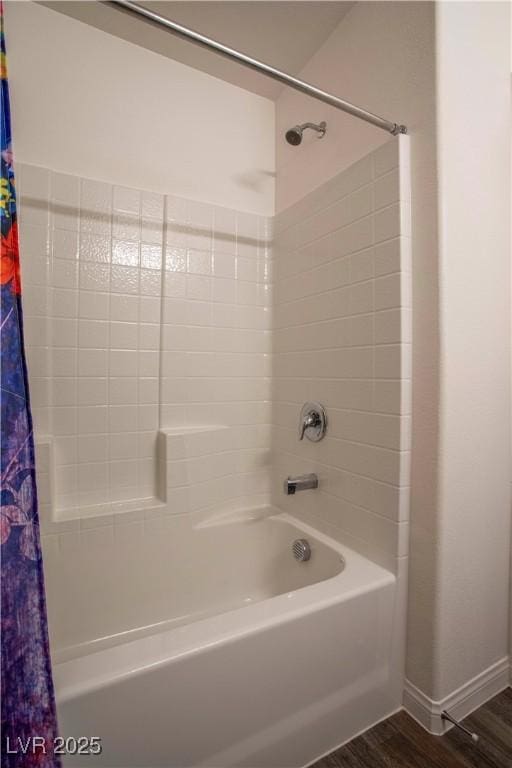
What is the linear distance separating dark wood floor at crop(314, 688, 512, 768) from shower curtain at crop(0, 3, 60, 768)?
78 cm

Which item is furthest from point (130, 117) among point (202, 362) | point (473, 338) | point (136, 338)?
point (473, 338)

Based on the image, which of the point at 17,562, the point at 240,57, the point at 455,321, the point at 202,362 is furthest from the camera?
the point at 202,362

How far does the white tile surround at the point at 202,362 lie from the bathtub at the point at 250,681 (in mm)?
193

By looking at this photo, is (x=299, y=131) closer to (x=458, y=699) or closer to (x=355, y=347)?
(x=355, y=347)

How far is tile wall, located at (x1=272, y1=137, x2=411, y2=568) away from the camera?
113 cm

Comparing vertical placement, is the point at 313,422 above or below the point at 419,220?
below

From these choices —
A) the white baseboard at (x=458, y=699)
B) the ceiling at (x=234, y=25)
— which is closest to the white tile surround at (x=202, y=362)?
the white baseboard at (x=458, y=699)

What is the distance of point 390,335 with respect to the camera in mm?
1153

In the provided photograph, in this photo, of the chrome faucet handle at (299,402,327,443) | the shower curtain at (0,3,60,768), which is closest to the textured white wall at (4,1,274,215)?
the shower curtain at (0,3,60,768)

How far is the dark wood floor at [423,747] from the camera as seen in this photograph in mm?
983

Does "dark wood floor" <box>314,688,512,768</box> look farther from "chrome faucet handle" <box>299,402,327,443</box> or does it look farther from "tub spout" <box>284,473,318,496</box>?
"chrome faucet handle" <box>299,402,327,443</box>

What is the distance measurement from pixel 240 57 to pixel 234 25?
2.15 ft

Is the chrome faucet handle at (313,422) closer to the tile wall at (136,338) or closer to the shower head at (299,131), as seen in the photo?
the tile wall at (136,338)

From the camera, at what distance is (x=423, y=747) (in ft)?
3.37
